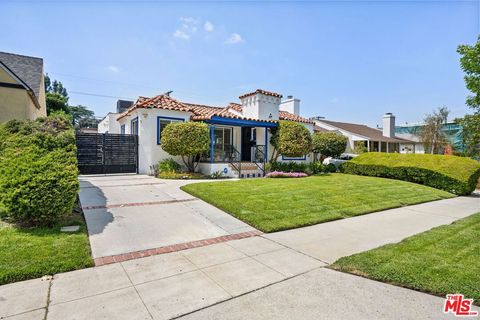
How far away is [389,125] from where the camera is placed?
32875mm

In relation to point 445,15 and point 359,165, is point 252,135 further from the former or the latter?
point 445,15

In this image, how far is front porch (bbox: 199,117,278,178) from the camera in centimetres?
1442

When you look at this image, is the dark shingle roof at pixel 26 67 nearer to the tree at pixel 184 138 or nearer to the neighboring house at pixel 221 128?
the neighboring house at pixel 221 128

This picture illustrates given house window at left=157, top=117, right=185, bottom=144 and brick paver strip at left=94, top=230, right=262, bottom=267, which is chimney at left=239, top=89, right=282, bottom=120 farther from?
brick paver strip at left=94, top=230, right=262, bottom=267

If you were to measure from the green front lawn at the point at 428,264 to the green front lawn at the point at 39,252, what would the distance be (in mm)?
4095

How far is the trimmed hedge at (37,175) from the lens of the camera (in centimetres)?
471

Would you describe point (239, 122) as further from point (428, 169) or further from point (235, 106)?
point (428, 169)

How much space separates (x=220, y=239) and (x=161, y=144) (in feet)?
29.6

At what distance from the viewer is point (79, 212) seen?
20.9 feet

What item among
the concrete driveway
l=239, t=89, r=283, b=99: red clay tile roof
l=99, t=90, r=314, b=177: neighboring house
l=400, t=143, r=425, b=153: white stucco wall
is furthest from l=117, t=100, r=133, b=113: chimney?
l=400, t=143, r=425, b=153: white stucco wall

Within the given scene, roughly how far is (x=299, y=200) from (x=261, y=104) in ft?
35.4

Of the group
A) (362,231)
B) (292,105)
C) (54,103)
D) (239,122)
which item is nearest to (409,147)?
(292,105)

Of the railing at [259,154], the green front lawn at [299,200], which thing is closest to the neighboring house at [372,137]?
the railing at [259,154]

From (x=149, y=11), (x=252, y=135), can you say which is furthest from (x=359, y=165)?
(x=149, y=11)
